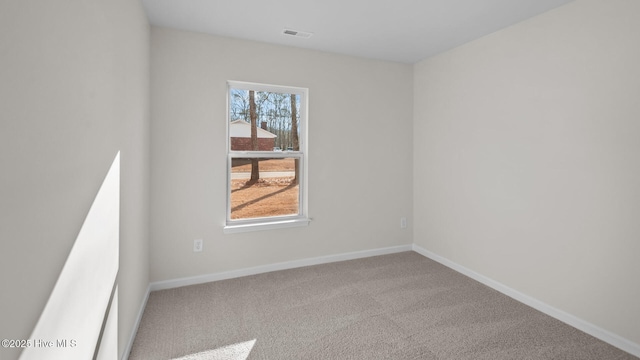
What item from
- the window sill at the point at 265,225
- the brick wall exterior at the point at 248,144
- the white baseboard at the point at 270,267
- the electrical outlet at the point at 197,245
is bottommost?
the white baseboard at the point at 270,267

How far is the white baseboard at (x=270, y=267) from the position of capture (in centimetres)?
315

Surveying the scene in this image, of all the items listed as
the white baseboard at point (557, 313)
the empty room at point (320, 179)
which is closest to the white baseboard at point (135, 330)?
the empty room at point (320, 179)

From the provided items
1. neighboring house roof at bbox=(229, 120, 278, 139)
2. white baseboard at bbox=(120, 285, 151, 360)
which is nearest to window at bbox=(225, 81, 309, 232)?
neighboring house roof at bbox=(229, 120, 278, 139)

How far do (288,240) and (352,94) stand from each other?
1920mm

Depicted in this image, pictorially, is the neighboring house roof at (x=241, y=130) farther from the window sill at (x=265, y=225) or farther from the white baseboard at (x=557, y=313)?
the white baseboard at (x=557, y=313)

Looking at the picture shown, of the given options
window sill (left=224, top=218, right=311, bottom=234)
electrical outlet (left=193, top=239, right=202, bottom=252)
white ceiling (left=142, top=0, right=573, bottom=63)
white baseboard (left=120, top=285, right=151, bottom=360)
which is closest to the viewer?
white baseboard (left=120, top=285, right=151, bottom=360)

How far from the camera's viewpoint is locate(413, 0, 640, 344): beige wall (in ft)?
7.25

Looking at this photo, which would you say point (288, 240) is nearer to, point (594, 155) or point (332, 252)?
point (332, 252)

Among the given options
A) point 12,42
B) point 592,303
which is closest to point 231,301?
point 12,42

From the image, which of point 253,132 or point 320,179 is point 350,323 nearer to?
point 320,179

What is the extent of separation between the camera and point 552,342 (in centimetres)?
226

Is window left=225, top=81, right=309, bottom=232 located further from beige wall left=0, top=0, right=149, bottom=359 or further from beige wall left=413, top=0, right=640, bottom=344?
beige wall left=413, top=0, right=640, bottom=344

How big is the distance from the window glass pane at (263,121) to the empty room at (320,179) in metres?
0.02

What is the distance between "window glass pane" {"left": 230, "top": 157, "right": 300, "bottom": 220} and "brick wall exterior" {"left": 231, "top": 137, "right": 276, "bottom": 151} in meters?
0.12
